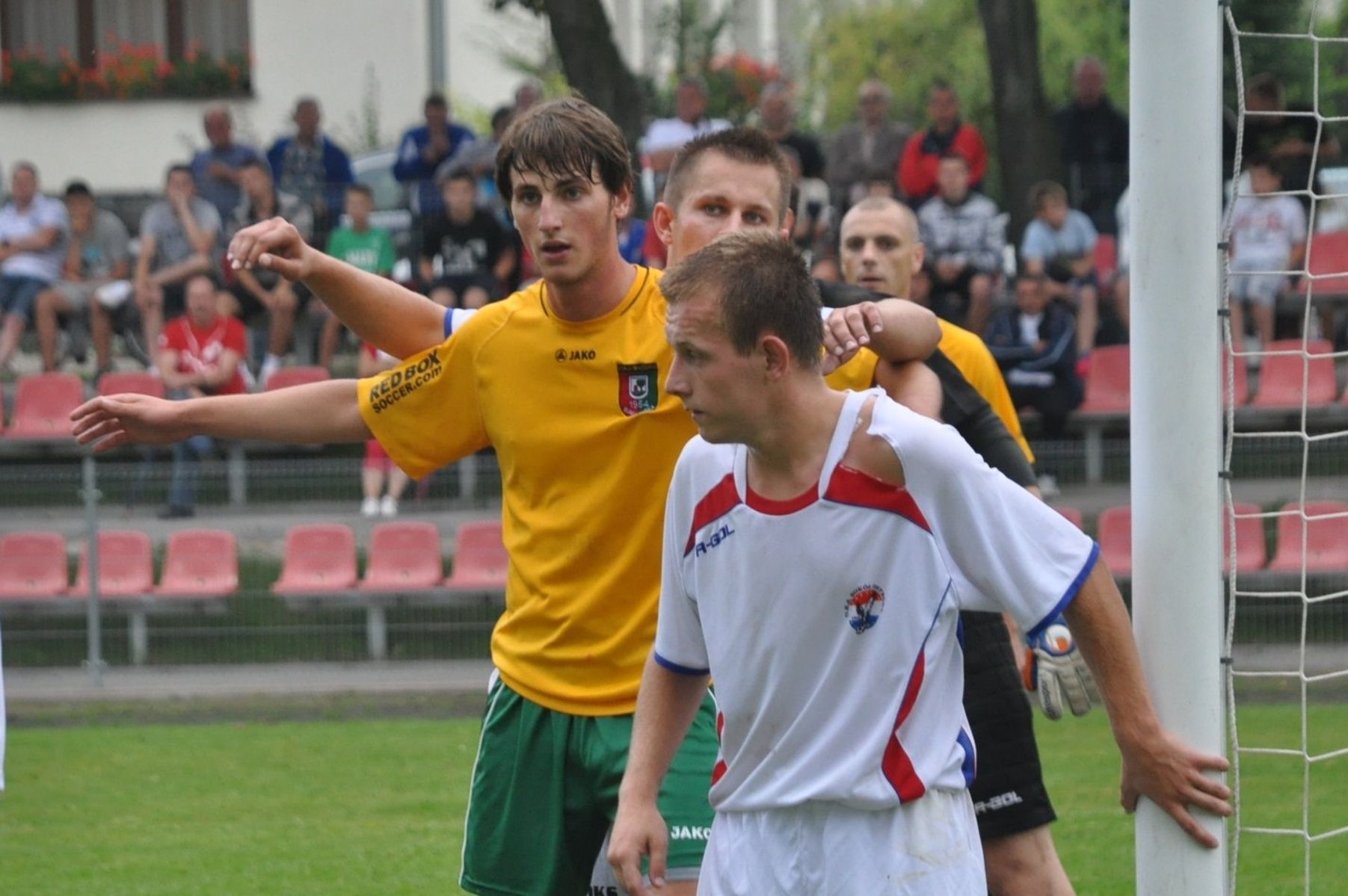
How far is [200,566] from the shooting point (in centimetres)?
1296

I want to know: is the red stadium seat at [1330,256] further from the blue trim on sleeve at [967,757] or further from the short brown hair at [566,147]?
the blue trim on sleeve at [967,757]

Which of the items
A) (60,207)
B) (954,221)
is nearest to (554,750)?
(954,221)

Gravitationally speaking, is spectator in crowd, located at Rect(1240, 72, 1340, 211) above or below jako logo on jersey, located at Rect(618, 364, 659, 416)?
above

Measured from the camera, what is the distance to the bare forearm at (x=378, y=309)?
160 inches

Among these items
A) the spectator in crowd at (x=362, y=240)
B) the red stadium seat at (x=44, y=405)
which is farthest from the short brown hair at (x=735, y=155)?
the red stadium seat at (x=44, y=405)

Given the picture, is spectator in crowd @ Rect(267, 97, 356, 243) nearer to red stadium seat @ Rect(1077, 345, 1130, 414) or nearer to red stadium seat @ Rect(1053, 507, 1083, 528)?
red stadium seat @ Rect(1077, 345, 1130, 414)

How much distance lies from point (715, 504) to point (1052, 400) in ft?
35.2

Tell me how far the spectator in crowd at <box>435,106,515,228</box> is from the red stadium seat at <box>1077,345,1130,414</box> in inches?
189

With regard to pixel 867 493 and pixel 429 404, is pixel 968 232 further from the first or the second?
pixel 867 493

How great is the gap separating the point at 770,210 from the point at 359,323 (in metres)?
0.96

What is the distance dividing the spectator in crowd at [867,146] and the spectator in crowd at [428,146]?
11.0 ft

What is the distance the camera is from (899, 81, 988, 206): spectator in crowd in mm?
14680

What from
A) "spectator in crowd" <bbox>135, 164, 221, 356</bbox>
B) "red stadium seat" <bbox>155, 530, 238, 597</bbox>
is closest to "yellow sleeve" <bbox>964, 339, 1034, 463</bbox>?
"red stadium seat" <bbox>155, 530, 238, 597</bbox>

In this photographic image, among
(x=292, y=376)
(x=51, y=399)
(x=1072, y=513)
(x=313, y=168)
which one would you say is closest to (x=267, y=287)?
(x=313, y=168)
